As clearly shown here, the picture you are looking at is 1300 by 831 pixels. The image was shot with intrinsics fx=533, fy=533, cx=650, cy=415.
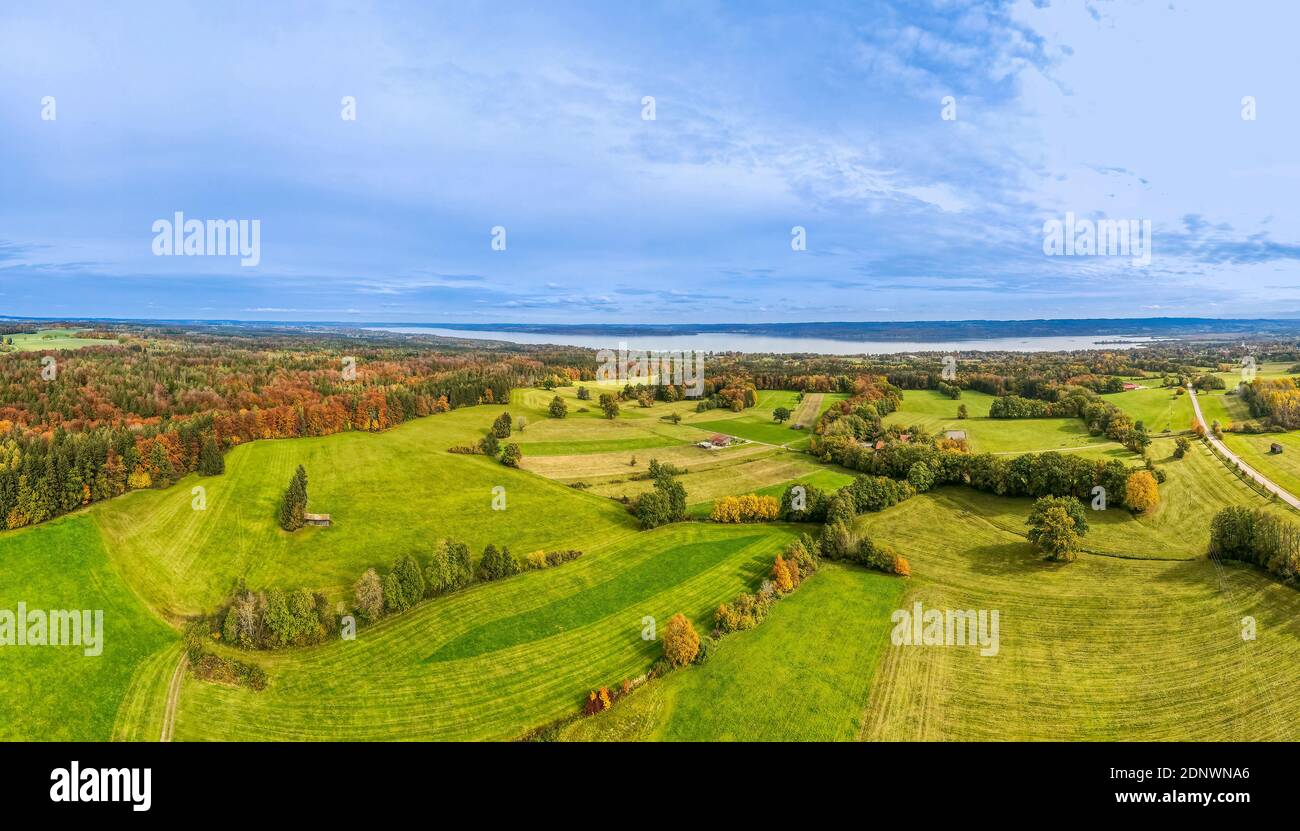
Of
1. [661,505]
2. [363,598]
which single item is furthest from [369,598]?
[661,505]

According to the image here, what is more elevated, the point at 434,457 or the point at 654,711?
the point at 434,457

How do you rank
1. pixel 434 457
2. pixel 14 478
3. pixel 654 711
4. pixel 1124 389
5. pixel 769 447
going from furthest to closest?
pixel 1124 389 → pixel 769 447 → pixel 434 457 → pixel 14 478 → pixel 654 711

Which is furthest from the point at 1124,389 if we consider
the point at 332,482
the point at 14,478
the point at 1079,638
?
the point at 14,478

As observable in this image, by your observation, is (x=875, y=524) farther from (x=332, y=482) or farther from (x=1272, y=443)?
(x=332, y=482)

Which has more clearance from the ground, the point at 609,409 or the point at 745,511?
the point at 609,409

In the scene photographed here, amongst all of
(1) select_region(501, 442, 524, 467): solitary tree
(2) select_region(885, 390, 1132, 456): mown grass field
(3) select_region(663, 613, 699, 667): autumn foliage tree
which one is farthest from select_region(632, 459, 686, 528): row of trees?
(2) select_region(885, 390, 1132, 456): mown grass field

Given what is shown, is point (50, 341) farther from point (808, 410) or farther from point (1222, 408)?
point (1222, 408)
